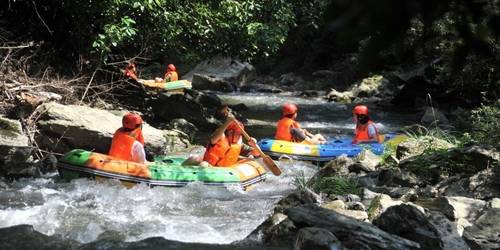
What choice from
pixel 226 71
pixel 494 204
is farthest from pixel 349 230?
pixel 226 71

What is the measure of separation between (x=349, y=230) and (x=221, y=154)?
13.5 ft

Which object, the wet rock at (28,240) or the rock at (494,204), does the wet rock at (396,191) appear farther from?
the wet rock at (28,240)

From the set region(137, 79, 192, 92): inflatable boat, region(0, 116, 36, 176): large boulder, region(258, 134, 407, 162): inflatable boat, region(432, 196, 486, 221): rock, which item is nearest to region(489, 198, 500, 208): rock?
Result: region(432, 196, 486, 221): rock

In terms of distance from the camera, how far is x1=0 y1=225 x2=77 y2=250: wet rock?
479 centimetres

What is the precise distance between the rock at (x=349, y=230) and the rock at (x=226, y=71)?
2255 centimetres

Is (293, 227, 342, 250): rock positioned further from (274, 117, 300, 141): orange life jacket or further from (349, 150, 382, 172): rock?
(274, 117, 300, 141): orange life jacket

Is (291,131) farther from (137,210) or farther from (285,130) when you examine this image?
(137,210)

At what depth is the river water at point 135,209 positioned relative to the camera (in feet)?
17.9

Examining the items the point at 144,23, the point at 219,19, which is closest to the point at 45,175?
the point at 144,23

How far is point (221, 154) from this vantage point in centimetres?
834

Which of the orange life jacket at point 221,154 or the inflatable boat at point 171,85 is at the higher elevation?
the inflatable boat at point 171,85

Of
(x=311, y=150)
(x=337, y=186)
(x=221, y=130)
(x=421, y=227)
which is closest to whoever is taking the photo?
(x=421, y=227)

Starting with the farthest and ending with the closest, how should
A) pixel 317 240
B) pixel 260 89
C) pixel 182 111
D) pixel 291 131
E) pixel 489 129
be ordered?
pixel 260 89 < pixel 182 111 < pixel 291 131 < pixel 489 129 < pixel 317 240

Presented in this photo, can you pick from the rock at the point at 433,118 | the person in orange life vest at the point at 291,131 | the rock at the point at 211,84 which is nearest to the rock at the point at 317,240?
the person in orange life vest at the point at 291,131
